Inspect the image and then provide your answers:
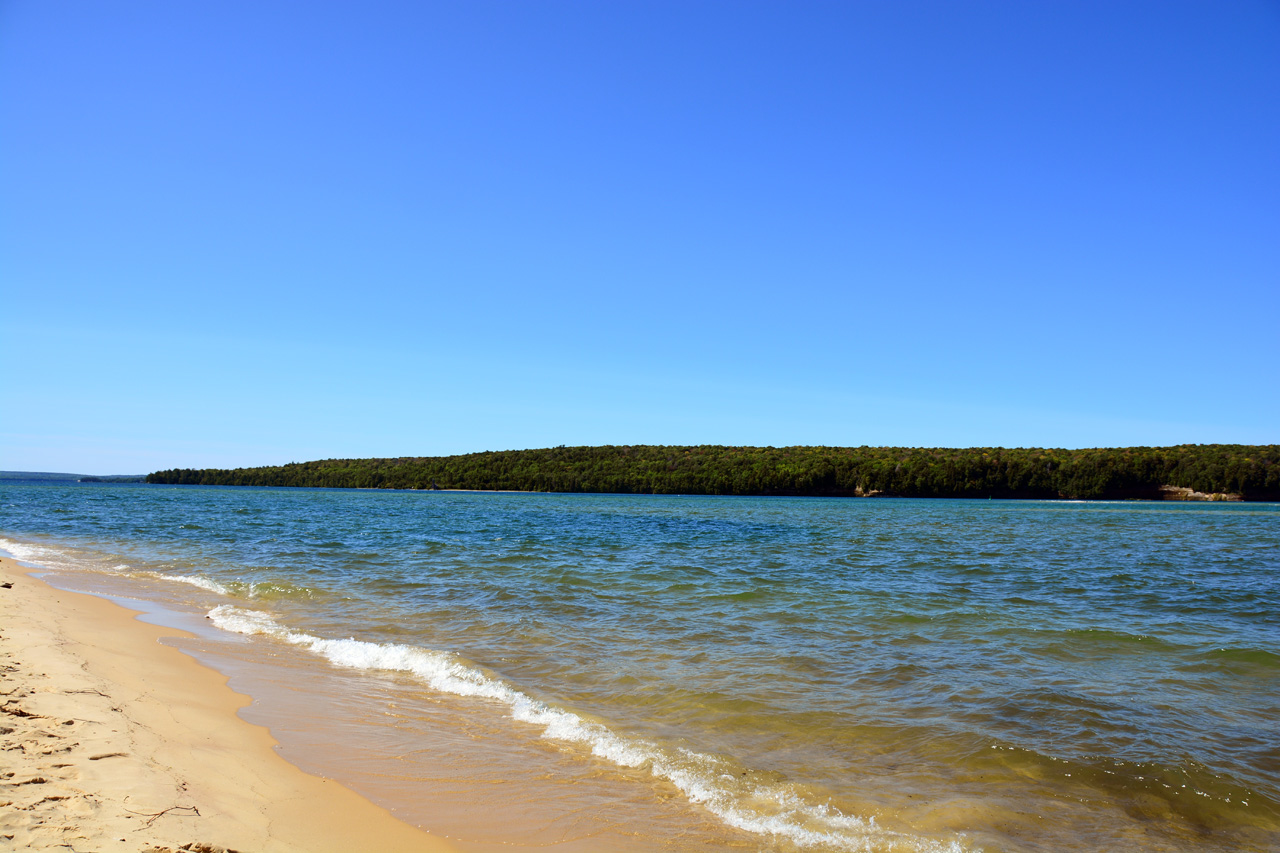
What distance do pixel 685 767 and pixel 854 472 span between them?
379 feet

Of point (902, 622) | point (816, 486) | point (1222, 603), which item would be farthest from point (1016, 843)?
Result: point (816, 486)

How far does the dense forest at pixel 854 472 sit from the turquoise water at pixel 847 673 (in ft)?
314

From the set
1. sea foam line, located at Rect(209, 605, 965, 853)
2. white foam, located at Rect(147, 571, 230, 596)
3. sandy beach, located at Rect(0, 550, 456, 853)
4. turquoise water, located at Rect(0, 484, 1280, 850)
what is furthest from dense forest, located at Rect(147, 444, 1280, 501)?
sandy beach, located at Rect(0, 550, 456, 853)

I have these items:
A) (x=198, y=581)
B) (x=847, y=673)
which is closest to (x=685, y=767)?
(x=847, y=673)

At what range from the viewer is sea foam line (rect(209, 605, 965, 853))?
4523 mm

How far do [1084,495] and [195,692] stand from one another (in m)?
120

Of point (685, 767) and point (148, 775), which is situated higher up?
point (148, 775)

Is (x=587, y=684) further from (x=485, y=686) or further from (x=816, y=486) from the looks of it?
(x=816, y=486)

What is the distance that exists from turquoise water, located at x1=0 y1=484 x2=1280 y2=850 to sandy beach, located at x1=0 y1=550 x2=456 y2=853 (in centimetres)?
95

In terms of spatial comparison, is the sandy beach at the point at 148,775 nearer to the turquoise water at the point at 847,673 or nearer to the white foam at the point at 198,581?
the turquoise water at the point at 847,673

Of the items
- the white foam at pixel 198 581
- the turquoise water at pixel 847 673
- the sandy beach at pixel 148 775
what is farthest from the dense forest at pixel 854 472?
Answer: the sandy beach at pixel 148 775

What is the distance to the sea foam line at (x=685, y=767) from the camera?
4.52 metres

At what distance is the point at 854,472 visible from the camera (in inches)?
4542

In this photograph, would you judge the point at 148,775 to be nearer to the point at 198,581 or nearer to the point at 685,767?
the point at 685,767
